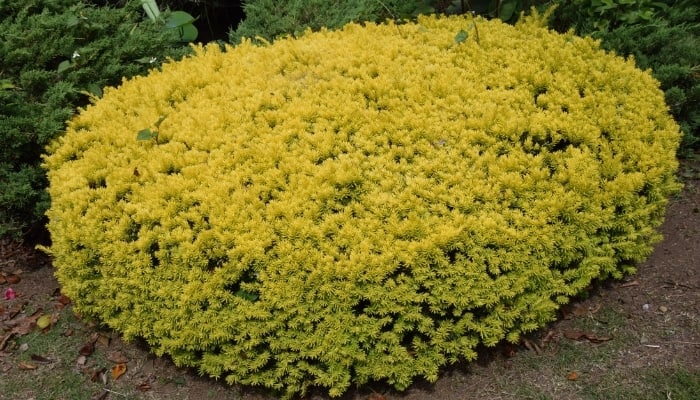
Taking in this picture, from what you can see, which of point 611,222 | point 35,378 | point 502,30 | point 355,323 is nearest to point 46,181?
point 35,378

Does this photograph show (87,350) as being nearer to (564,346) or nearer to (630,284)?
(564,346)

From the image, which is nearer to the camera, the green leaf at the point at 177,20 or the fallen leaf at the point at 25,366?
the fallen leaf at the point at 25,366

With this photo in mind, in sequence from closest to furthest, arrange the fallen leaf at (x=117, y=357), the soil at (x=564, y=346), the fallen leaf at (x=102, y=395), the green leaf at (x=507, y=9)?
the soil at (x=564, y=346), the fallen leaf at (x=102, y=395), the fallen leaf at (x=117, y=357), the green leaf at (x=507, y=9)

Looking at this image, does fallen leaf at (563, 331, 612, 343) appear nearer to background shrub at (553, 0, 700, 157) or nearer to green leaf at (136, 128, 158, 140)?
background shrub at (553, 0, 700, 157)

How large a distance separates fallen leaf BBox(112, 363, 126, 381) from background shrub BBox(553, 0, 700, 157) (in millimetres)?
3739

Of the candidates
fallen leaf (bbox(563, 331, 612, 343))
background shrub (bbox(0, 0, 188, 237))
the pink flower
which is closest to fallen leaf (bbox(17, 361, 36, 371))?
the pink flower

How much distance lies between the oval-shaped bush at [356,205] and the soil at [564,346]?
6.9 inches

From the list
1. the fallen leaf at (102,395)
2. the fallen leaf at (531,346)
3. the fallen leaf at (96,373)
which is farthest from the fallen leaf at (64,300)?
the fallen leaf at (531,346)

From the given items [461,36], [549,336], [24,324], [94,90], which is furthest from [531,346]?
[94,90]

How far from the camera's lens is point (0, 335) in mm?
3713

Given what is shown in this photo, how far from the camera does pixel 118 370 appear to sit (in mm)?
3449

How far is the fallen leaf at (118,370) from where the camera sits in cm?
342

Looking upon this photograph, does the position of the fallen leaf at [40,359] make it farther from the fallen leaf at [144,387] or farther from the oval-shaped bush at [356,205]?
the fallen leaf at [144,387]

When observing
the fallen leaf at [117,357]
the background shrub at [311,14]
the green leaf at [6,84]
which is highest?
the background shrub at [311,14]
